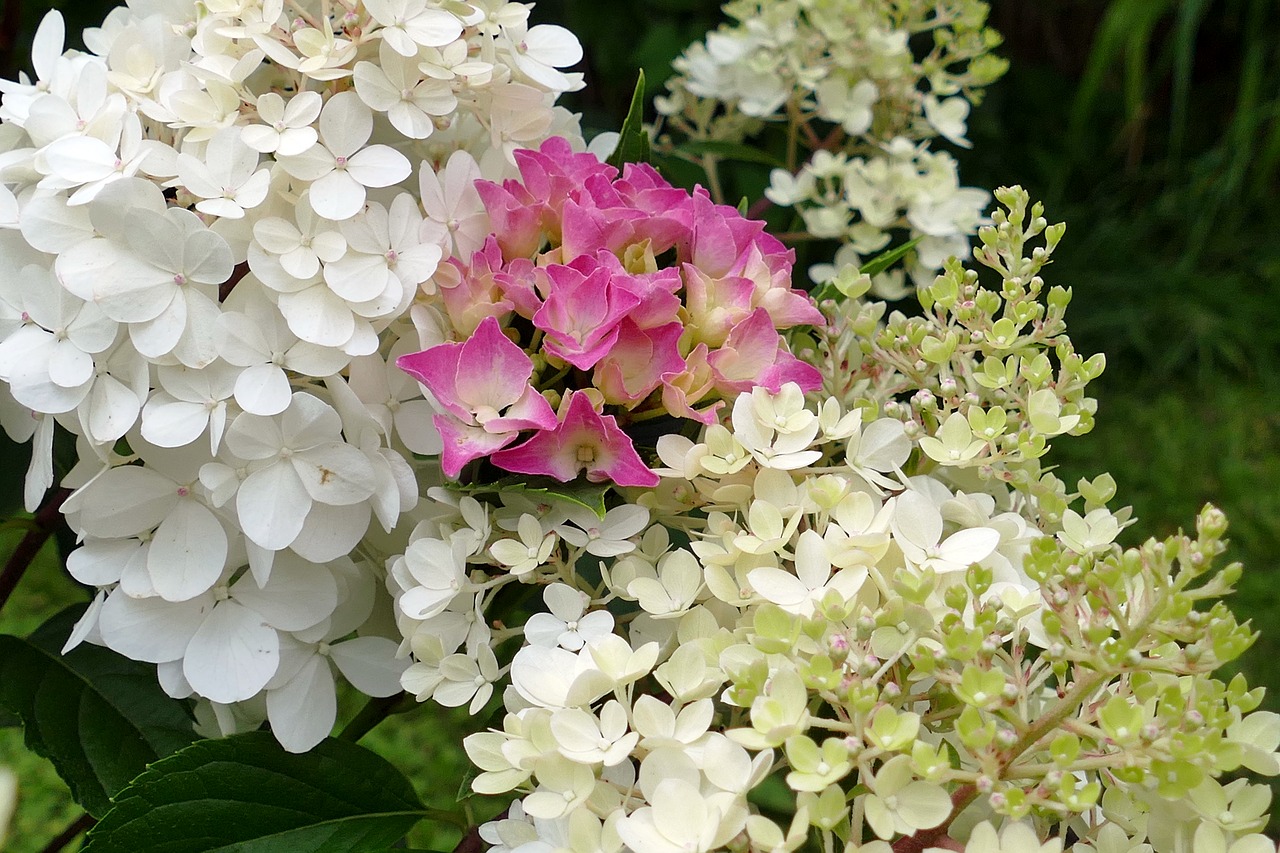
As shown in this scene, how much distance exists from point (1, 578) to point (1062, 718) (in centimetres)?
52

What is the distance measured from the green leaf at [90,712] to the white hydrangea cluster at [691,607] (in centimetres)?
16

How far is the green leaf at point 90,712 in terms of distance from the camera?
0.50m

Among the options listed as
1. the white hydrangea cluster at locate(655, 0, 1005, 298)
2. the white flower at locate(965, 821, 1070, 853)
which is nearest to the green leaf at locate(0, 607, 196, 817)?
the white flower at locate(965, 821, 1070, 853)

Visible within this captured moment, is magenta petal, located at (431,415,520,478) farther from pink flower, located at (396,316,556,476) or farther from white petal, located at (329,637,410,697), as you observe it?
Result: white petal, located at (329,637,410,697)

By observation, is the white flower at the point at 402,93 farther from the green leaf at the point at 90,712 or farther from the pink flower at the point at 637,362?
the green leaf at the point at 90,712

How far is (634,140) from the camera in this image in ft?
1.91

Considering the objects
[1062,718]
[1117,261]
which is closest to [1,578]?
[1062,718]

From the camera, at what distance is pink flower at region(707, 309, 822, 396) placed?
0.45m

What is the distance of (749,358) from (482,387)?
0.11 metres

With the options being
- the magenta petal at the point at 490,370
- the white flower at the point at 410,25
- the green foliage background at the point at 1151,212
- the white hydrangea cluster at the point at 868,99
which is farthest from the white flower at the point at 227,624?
the green foliage background at the point at 1151,212

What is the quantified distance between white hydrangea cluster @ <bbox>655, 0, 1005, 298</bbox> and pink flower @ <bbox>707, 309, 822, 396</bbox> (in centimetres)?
35

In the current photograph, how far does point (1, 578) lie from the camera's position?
22.8 inches

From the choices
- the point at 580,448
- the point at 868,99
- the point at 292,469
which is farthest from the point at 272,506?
the point at 868,99

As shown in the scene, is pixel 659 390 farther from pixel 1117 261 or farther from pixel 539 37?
pixel 1117 261
